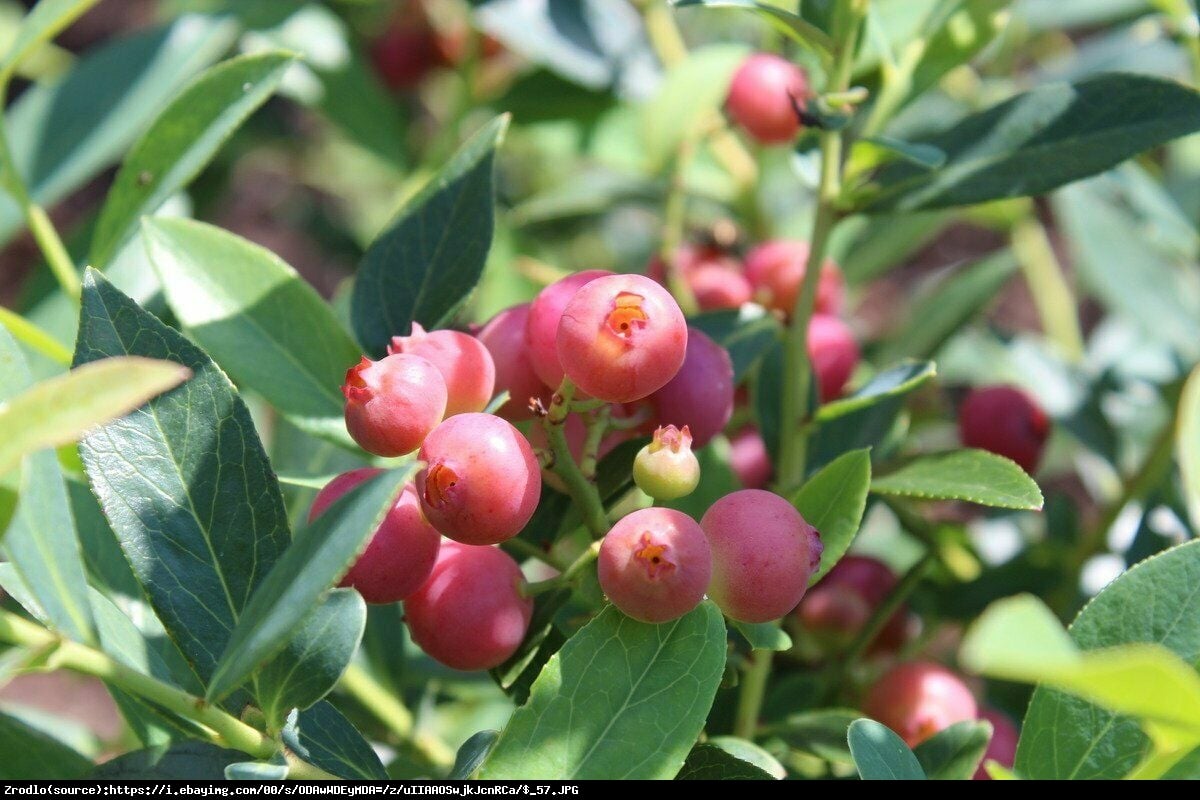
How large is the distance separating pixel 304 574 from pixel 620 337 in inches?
8.0

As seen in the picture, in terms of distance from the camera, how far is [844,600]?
3.68 feet

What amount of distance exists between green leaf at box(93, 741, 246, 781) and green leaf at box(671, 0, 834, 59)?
55cm

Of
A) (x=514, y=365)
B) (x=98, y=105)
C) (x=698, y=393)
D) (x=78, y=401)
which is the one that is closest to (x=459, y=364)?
(x=514, y=365)

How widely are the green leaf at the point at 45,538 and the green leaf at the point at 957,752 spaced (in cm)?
49

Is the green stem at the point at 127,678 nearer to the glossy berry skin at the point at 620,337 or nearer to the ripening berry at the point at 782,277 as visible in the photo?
the glossy berry skin at the point at 620,337

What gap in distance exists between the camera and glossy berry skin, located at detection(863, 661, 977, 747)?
35.9 inches

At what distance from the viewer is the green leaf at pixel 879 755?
63 cm

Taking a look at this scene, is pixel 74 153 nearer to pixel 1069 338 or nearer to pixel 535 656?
pixel 535 656

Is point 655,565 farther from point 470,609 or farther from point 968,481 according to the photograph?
point 968,481

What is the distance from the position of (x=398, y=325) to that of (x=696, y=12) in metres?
1.22

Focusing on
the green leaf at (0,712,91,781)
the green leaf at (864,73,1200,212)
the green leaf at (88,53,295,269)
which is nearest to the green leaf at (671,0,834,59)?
the green leaf at (864,73,1200,212)

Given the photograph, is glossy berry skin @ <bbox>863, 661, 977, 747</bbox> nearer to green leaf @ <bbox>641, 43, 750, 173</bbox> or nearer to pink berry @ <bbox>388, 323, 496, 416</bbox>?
pink berry @ <bbox>388, 323, 496, 416</bbox>

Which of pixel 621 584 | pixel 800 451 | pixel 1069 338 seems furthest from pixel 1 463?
pixel 1069 338

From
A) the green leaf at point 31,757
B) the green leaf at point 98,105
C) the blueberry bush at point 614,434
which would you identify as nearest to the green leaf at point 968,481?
the blueberry bush at point 614,434
